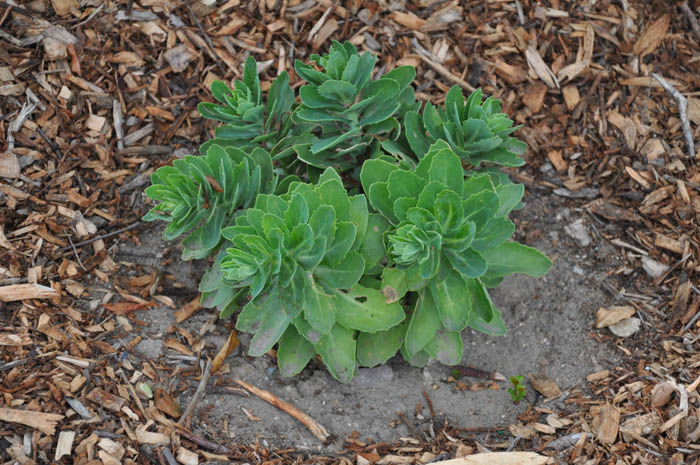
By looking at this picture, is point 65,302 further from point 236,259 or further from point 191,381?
point 236,259

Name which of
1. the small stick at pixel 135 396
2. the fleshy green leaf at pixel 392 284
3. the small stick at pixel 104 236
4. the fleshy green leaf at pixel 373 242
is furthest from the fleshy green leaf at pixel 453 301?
the small stick at pixel 104 236

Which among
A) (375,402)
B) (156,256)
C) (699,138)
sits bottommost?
(375,402)

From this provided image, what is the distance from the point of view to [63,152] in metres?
4.42

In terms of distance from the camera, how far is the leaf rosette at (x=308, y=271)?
10.1 ft

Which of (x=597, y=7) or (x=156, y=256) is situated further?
(x=597, y=7)

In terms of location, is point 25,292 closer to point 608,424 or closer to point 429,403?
point 429,403

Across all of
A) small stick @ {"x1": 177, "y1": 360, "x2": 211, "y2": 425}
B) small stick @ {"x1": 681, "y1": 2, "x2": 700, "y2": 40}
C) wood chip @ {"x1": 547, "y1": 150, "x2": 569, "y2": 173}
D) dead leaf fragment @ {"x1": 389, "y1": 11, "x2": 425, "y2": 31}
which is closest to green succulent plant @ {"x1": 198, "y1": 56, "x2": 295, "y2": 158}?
small stick @ {"x1": 177, "y1": 360, "x2": 211, "y2": 425}

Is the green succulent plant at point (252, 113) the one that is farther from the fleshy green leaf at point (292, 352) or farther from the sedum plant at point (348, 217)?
the fleshy green leaf at point (292, 352)

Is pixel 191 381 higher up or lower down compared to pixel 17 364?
lower down

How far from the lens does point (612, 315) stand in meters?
4.18

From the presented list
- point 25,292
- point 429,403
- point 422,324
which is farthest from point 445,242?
point 25,292

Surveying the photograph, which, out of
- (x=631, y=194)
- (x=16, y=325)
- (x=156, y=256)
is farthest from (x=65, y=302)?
(x=631, y=194)

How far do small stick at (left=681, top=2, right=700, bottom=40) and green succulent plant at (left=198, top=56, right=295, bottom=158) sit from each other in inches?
128

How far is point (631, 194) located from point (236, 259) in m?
3.00
